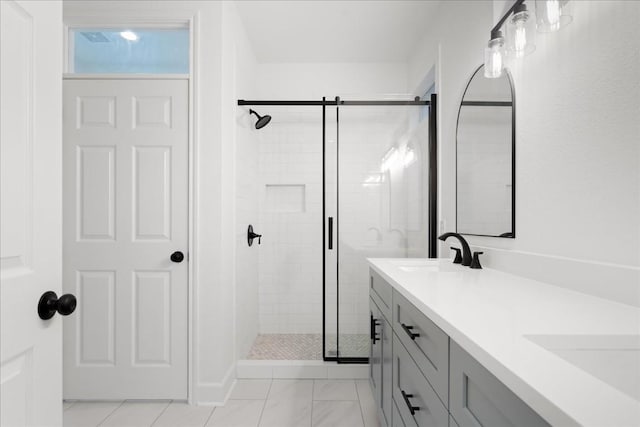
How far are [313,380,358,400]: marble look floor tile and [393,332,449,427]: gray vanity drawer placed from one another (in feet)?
3.02

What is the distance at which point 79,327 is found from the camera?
84.5 inches

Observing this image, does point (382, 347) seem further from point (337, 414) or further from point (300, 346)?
point (300, 346)

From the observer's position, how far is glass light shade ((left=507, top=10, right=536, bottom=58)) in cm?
129

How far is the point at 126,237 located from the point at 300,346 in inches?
65.7

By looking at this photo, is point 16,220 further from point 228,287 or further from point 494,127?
point 494,127

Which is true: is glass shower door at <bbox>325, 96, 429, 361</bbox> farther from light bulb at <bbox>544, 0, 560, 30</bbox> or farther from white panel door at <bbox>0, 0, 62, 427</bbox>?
white panel door at <bbox>0, 0, 62, 427</bbox>

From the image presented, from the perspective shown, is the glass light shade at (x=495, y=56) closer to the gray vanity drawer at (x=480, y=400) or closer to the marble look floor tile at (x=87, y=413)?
the gray vanity drawer at (x=480, y=400)

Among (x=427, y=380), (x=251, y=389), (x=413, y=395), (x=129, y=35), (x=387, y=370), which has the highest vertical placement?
(x=129, y=35)

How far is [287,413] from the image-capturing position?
2.04 meters

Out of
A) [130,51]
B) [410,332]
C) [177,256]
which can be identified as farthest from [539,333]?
[130,51]

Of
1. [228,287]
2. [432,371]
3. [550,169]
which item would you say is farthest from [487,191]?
[228,287]

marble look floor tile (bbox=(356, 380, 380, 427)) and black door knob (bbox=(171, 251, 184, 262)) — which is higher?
black door knob (bbox=(171, 251, 184, 262))

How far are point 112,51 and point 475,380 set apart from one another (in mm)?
2718

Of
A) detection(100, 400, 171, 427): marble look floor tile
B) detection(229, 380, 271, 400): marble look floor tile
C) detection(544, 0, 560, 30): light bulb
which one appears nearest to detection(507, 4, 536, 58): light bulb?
detection(544, 0, 560, 30): light bulb
